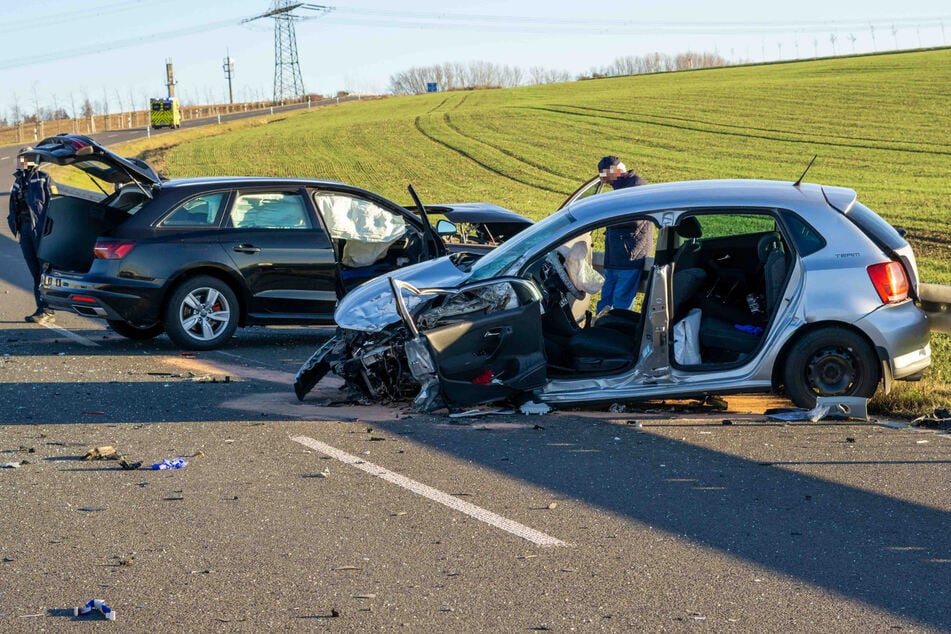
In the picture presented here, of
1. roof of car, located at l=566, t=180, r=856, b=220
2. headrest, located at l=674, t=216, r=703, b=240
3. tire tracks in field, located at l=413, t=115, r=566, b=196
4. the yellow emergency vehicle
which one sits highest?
the yellow emergency vehicle

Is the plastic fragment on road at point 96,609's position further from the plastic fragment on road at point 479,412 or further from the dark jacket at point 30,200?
the dark jacket at point 30,200

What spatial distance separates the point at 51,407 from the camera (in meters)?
8.31

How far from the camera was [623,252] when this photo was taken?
10.7 metres

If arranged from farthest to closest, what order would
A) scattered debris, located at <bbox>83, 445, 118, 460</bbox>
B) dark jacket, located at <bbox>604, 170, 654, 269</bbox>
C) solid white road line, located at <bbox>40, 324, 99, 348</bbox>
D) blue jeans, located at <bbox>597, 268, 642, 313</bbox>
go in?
1. solid white road line, located at <bbox>40, 324, 99, 348</bbox>
2. blue jeans, located at <bbox>597, 268, 642, 313</bbox>
3. dark jacket, located at <bbox>604, 170, 654, 269</bbox>
4. scattered debris, located at <bbox>83, 445, 118, 460</bbox>

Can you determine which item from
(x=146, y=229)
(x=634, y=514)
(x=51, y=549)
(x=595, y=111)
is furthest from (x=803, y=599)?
(x=595, y=111)

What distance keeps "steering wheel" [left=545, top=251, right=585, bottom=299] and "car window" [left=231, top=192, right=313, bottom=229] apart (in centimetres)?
341

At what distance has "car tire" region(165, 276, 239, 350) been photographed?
10773mm

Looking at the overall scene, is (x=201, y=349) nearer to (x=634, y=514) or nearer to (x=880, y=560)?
(x=634, y=514)

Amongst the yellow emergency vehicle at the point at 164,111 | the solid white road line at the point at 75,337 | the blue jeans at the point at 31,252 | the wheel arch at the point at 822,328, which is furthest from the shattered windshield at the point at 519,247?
the yellow emergency vehicle at the point at 164,111

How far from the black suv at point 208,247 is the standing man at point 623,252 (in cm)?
163

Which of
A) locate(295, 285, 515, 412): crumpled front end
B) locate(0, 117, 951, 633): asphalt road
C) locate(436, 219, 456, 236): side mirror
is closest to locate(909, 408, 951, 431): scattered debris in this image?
locate(0, 117, 951, 633): asphalt road

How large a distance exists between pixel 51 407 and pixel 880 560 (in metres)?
5.83

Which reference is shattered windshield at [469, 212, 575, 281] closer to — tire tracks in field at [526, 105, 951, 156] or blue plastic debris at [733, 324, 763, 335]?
blue plastic debris at [733, 324, 763, 335]

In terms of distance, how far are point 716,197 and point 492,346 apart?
1.79 m
